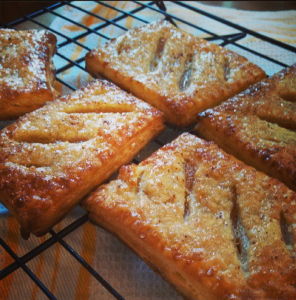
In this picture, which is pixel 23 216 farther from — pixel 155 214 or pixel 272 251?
pixel 272 251

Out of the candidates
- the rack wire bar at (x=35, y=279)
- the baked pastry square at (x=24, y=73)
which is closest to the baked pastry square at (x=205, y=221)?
the rack wire bar at (x=35, y=279)

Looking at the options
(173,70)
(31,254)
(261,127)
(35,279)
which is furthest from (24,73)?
(261,127)

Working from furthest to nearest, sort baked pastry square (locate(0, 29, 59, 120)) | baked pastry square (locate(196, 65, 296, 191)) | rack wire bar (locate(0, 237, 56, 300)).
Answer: baked pastry square (locate(0, 29, 59, 120)) → baked pastry square (locate(196, 65, 296, 191)) → rack wire bar (locate(0, 237, 56, 300))

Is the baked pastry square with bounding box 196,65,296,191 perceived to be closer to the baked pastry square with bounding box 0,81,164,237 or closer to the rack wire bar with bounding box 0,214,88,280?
the baked pastry square with bounding box 0,81,164,237

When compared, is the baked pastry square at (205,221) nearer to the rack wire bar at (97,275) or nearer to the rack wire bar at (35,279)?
the rack wire bar at (97,275)

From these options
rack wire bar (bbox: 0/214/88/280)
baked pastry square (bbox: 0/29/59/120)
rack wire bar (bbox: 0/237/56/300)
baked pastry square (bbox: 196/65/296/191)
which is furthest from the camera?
baked pastry square (bbox: 0/29/59/120)

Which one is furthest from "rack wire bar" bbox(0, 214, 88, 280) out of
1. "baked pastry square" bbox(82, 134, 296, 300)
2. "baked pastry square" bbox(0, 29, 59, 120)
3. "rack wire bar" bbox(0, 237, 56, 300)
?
"baked pastry square" bbox(0, 29, 59, 120)

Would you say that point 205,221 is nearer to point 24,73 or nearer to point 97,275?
point 97,275
